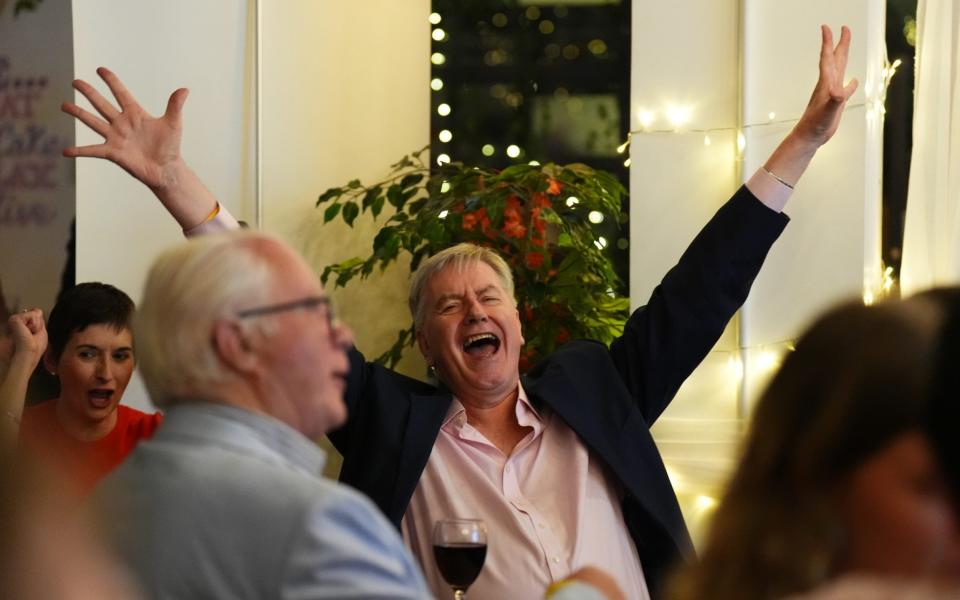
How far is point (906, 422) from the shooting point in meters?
0.95

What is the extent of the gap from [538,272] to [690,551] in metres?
1.01

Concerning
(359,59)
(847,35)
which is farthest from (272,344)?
(359,59)

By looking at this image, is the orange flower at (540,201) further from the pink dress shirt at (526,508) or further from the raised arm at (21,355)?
the raised arm at (21,355)

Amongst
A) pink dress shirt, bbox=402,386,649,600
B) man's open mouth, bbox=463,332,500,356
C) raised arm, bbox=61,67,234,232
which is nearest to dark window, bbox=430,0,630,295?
man's open mouth, bbox=463,332,500,356

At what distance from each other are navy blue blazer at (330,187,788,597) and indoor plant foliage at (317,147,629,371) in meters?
0.59

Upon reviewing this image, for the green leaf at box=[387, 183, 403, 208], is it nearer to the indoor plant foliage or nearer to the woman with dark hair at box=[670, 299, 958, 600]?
the indoor plant foliage

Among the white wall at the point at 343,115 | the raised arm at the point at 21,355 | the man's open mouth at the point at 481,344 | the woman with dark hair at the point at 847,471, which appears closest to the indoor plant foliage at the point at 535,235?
the white wall at the point at 343,115

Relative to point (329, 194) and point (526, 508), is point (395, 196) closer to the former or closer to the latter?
point (329, 194)

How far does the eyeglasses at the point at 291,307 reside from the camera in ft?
5.16

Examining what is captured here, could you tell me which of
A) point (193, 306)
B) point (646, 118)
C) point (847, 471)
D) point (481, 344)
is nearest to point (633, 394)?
point (481, 344)

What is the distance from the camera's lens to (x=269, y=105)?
3918 millimetres

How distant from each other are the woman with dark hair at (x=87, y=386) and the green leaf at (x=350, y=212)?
30.1 inches

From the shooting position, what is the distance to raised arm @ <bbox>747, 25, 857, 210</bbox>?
263 centimetres

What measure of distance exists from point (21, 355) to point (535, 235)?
1.30 meters
